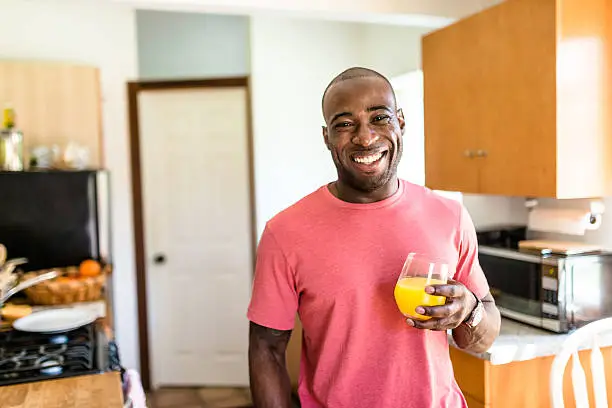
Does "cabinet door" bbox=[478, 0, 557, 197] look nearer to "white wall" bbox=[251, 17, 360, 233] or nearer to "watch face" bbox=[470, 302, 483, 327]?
"watch face" bbox=[470, 302, 483, 327]

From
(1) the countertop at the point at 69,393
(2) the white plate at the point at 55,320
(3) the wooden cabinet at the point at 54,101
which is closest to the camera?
(1) the countertop at the point at 69,393

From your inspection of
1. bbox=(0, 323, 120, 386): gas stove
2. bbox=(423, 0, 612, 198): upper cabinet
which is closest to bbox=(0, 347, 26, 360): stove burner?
bbox=(0, 323, 120, 386): gas stove

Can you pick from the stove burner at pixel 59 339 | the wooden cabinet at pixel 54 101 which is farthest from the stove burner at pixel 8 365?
the wooden cabinet at pixel 54 101

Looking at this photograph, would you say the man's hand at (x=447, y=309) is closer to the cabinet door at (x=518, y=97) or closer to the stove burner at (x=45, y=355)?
the cabinet door at (x=518, y=97)

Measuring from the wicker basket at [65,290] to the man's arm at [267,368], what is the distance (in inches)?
64.5

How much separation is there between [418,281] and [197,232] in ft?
10.1

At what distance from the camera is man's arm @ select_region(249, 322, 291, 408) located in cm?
136

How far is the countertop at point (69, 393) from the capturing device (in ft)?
5.31

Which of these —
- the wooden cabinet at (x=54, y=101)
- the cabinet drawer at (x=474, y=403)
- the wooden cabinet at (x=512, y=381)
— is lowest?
the cabinet drawer at (x=474, y=403)

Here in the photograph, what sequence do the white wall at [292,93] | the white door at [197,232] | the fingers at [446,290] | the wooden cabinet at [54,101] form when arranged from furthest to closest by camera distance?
1. the white door at [197,232]
2. the white wall at [292,93]
3. the wooden cabinet at [54,101]
4. the fingers at [446,290]

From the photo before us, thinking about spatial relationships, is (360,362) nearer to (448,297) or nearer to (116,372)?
(448,297)

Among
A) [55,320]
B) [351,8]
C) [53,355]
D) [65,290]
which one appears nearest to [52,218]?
[65,290]

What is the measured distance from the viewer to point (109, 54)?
12.4ft

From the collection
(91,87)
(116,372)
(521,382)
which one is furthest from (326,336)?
(91,87)
